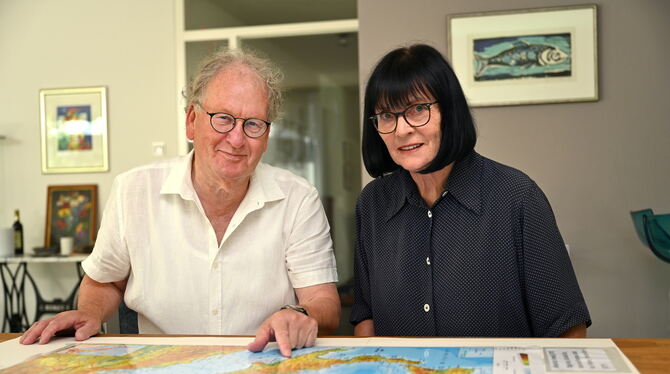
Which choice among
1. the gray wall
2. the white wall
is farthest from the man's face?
the white wall

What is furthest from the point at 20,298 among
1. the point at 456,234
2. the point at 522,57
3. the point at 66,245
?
the point at 456,234

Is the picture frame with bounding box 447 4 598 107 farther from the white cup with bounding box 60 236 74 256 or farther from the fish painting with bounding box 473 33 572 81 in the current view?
the white cup with bounding box 60 236 74 256

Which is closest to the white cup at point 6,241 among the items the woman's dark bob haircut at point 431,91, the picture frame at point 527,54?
the picture frame at point 527,54

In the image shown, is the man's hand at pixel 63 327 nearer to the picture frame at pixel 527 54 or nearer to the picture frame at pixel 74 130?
the picture frame at pixel 527 54

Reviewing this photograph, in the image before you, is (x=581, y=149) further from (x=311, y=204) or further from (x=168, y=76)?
(x=168, y=76)

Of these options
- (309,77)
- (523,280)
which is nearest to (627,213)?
(523,280)

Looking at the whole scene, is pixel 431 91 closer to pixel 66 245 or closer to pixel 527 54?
pixel 527 54
